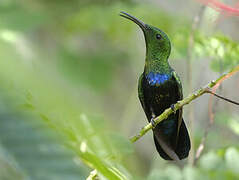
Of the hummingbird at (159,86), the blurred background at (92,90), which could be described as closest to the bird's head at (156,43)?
the hummingbird at (159,86)

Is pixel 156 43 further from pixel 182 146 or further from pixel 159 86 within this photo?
pixel 182 146

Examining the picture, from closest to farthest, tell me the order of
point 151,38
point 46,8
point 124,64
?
point 151,38 < point 46,8 < point 124,64

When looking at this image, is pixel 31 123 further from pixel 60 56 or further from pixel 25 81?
pixel 60 56

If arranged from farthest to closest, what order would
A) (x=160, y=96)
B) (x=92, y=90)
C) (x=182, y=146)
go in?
(x=92, y=90)
(x=160, y=96)
(x=182, y=146)

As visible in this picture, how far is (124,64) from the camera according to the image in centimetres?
359

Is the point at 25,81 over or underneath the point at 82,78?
underneath

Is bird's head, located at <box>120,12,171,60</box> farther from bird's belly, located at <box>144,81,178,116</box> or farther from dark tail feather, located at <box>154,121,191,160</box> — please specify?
dark tail feather, located at <box>154,121,191,160</box>

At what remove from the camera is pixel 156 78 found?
987 mm

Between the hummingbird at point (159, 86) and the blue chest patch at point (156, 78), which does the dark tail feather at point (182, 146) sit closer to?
the hummingbird at point (159, 86)

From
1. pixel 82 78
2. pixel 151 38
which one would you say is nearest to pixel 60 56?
pixel 82 78

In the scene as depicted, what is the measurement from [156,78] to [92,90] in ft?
6.63

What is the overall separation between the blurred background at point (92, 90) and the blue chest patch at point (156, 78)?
144mm

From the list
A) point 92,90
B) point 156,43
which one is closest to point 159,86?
point 156,43

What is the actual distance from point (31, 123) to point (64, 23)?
3.08 meters
